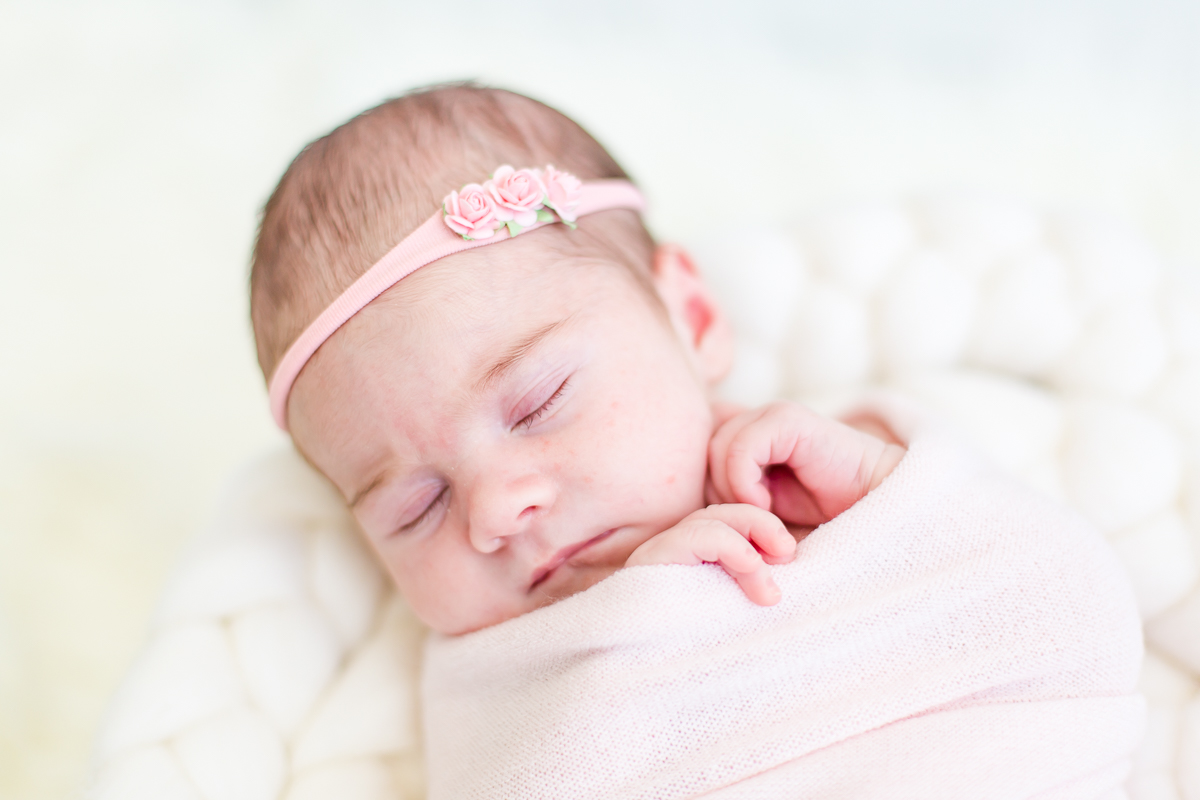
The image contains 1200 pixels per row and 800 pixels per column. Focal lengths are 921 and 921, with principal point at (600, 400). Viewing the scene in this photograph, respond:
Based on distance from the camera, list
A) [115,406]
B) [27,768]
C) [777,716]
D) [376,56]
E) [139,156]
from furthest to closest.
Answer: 1. [376,56]
2. [139,156]
3. [115,406]
4. [27,768]
5. [777,716]

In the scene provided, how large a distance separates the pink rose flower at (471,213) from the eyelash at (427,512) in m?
0.29

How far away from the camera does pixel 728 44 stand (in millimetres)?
2221

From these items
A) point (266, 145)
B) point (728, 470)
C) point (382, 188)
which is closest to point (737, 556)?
point (728, 470)

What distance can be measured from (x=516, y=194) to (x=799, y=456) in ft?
1.46

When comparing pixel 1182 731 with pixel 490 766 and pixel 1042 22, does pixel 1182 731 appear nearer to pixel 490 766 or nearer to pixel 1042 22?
pixel 490 766

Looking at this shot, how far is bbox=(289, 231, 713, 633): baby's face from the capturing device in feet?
3.28

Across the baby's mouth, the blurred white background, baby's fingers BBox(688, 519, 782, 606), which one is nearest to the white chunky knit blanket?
baby's fingers BBox(688, 519, 782, 606)

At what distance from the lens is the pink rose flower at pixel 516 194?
A: 41.8 inches

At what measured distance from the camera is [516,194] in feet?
3.51

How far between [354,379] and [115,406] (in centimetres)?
88

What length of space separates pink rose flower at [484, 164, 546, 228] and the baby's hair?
0.04 metres

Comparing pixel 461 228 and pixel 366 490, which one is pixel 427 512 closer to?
pixel 366 490

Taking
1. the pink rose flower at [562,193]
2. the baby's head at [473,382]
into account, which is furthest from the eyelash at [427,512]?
the pink rose flower at [562,193]

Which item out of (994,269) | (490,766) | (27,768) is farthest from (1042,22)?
(27,768)
